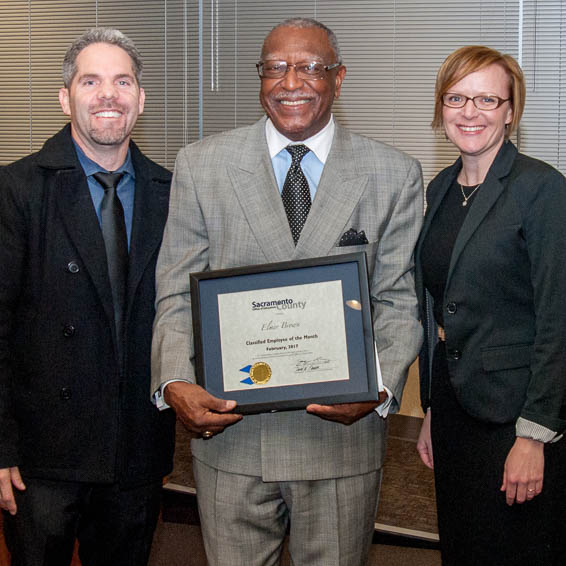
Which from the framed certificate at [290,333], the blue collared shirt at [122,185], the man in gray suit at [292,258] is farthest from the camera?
the blue collared shirt at [122,185]

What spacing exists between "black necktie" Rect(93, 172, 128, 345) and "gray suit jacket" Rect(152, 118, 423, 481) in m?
0.16

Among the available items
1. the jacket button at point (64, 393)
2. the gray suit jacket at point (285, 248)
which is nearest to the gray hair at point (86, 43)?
the gray suit jacket at point (285, 248)

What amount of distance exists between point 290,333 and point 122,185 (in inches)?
28.6

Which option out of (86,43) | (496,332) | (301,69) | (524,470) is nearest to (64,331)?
(86,43)

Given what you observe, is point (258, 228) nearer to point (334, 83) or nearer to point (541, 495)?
point (334, 83)

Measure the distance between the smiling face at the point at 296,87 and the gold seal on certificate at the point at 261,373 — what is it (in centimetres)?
58

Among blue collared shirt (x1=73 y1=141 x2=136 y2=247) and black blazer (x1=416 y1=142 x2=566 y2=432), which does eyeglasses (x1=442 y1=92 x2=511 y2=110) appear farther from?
blue collared shirt (x1=73 y1=141 x2=136 y2=247)

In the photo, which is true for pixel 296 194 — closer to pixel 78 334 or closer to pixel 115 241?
pixel 115 241

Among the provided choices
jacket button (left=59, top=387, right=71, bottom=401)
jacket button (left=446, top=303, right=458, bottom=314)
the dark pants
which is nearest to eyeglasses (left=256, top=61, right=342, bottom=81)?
jacket button (left=446, top=303, right=458, bottom=314)

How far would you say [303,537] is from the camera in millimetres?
1796

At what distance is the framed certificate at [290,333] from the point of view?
5.48 ft

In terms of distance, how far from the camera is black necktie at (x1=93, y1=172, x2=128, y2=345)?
2.01 m
